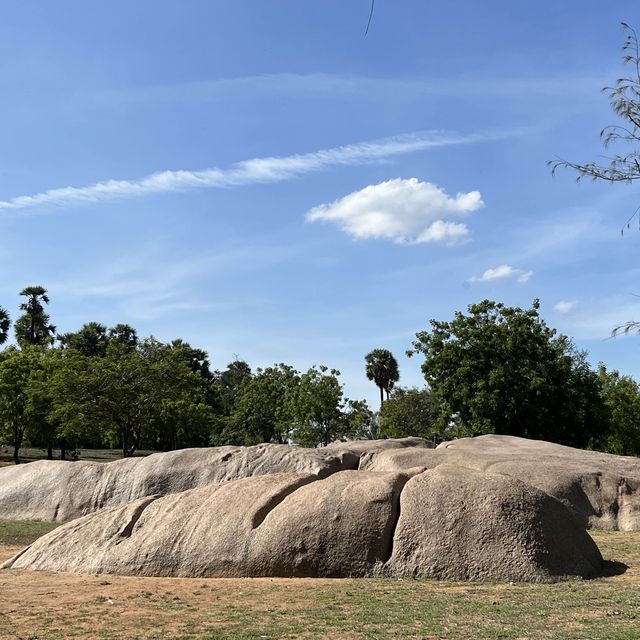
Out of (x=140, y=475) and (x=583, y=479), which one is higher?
(x=140, y=475)

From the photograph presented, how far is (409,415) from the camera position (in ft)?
208

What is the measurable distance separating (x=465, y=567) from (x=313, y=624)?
13.8 ft

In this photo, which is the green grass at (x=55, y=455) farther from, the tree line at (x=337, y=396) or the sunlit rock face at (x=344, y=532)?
the sunlit rock face at (x=344, y=532)

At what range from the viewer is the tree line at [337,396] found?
40031 millimetres

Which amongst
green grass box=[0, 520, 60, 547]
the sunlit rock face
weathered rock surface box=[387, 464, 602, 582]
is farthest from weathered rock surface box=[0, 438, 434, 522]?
weathered rock surface box=[387, 464, 602, 582]

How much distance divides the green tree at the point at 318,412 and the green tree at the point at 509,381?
1383 cm

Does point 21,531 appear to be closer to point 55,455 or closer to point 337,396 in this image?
point 337,396

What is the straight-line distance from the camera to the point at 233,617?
33.1 ft

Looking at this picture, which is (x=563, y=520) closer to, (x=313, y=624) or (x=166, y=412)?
(x=313, y=624)

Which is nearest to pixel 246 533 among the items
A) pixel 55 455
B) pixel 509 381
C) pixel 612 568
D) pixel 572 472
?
pixel 612 568

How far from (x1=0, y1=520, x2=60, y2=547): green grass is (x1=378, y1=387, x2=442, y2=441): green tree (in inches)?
1518

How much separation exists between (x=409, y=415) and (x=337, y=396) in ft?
35.1

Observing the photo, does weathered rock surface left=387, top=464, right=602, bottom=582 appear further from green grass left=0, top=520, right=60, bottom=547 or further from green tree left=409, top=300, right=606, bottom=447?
green tree left=409, top=300, right=606, bottom=447

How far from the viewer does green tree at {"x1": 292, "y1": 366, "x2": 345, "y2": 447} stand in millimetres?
54312
